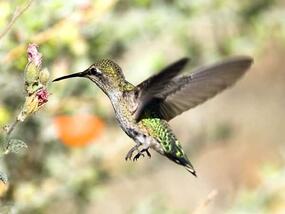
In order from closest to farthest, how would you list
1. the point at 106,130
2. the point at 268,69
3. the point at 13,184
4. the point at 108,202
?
1. the point at 13,184
2. the point at 106,130
3. the point at 108,202
4. the point at 268,69

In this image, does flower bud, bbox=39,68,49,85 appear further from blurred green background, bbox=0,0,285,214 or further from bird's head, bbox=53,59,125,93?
blurred green background, bbox=0,0,285,214

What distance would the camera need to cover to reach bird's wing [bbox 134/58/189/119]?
5.95ft

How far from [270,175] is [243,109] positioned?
4.07 metres

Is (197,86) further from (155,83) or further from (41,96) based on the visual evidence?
(41,96)

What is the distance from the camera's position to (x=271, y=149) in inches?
292

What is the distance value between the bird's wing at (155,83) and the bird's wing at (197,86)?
0.02 m

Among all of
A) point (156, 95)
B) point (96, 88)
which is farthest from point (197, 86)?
point (96, 88)

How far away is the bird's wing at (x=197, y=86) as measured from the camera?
80.2 inches

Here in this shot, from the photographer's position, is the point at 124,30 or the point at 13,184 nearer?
the point at 13,184

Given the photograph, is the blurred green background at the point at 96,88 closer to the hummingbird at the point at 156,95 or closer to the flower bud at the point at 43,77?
the hummingbird at the point at 156,95

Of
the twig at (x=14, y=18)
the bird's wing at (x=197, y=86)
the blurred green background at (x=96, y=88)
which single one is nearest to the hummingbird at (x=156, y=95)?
the bird's wing at (x=197, y=86)

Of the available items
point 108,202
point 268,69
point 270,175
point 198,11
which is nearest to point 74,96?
point 198,11

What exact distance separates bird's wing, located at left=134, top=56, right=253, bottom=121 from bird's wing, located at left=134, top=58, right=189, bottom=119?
0.02 metres

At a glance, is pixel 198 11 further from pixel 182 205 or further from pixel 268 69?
pixel 268 69
